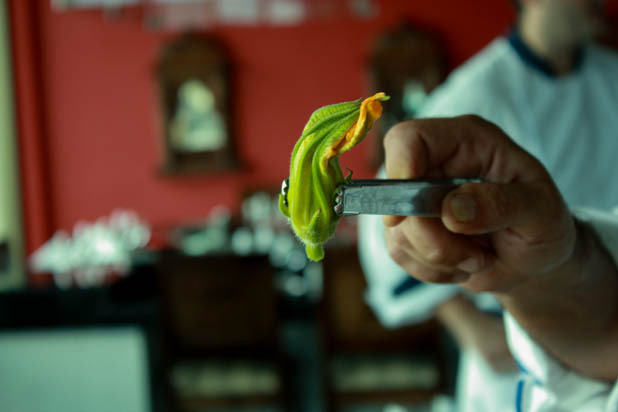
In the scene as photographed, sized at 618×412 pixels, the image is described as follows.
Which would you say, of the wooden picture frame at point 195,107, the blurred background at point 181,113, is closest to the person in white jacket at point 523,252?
the blurred background at point 181,113

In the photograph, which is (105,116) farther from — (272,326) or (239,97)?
(272,326)

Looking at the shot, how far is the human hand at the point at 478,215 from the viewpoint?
0.32 m

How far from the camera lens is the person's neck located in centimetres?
84

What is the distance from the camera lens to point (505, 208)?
33cm

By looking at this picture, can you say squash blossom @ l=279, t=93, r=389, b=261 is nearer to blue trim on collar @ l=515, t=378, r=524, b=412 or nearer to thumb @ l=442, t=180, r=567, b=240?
thumb @ l=442, t=180, r=567, b=240

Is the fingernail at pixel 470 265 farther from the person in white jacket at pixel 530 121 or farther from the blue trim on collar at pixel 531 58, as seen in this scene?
the blue trim on collar at pixel 531 58

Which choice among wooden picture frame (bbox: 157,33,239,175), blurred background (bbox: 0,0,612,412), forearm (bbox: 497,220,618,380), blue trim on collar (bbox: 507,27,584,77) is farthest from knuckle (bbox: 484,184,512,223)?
wooden picture frame (bbox: 157,33,239,175)

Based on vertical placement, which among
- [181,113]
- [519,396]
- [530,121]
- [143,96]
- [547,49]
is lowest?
[519,396]

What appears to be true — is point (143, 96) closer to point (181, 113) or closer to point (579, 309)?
point (181, 113)

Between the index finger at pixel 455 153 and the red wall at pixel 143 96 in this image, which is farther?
the red wall at pixel 143 96

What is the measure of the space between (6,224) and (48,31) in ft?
4.32

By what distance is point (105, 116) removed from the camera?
12.1ft

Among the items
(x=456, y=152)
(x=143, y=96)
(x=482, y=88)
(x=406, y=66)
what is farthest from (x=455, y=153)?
(x=143, y=96)

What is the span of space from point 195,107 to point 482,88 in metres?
3.04
